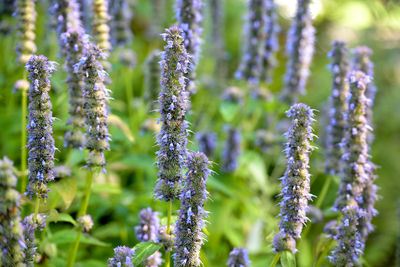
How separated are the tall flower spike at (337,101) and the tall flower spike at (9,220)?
2974 millimetres

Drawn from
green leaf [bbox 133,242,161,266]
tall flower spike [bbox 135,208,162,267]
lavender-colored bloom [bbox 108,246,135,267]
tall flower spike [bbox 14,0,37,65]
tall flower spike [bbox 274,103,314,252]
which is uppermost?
tall flower spike [bbox 14,0,37,65]

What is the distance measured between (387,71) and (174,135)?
788cm

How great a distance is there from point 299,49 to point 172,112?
3.06 metres

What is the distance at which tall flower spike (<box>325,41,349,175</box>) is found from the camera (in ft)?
14.0

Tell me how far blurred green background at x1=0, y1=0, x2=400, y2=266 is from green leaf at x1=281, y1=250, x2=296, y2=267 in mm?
116

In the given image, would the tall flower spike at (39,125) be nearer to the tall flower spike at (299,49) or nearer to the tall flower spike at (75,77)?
the tall flower spike at (75,77)

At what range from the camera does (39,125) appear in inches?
107

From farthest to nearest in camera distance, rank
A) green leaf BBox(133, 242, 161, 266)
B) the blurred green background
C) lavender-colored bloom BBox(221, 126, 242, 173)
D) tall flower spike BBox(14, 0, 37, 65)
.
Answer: lavender-colored bloom BBox(221, 126, 242, 173) → the blurred green background → tall flower spike BBox(14, 0, 37, 65) → green leaf BBox(133, 242, 161, 266)

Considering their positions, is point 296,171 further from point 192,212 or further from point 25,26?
point 25,26

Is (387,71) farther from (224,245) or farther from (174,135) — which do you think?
(174,135)

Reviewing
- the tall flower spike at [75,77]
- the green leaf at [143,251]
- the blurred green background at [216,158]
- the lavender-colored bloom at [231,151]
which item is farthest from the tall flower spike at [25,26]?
the lavender-colored bloom at [231,151]

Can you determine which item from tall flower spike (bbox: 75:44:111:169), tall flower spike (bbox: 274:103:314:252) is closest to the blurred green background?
tall flower spike (bbox: 274:103:314:252)

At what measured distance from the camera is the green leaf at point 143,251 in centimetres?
284

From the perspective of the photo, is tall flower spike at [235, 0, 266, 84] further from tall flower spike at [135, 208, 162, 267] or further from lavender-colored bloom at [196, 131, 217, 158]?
tall flower spike at [135, 208, 162, 267]
